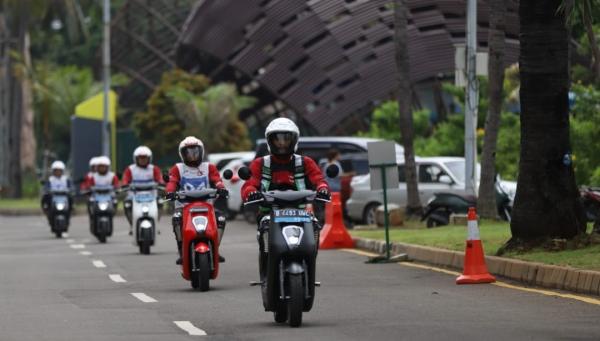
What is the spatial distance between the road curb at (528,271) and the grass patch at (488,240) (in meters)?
0.23

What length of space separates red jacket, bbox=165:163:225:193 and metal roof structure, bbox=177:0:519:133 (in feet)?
128

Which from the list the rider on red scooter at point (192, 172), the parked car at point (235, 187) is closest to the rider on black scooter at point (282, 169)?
the rider on red scooter at point (192, 172)

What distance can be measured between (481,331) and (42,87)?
A: 67.0 m

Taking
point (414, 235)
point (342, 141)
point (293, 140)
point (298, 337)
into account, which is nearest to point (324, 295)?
point (293, 140)

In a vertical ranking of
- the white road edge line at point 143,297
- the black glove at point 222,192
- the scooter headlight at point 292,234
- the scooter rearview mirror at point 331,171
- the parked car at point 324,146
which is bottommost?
the white road edge line at point 143,297

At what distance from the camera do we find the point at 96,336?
1323 centimetres

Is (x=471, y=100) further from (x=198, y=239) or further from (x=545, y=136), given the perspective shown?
(x=198, y=239)

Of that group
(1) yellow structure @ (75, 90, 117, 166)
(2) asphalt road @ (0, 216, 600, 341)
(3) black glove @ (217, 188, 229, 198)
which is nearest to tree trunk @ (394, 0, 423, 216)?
(2) asphalt road @ (0, 216, 600, 341)

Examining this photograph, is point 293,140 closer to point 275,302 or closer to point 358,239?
point 275,302

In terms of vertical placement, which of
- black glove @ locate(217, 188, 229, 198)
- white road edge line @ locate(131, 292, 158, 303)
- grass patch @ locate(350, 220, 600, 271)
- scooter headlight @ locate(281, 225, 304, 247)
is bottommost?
white road edge line @ locate(131, 292, 158, 303)

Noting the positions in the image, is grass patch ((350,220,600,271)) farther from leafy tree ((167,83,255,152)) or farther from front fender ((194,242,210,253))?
leafy tree ((167,83,255,152))

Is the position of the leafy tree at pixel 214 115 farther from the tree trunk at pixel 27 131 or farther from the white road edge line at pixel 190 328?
the white road edge line at pixel 190 328

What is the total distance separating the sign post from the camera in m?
23.9

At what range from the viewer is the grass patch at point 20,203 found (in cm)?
5770
